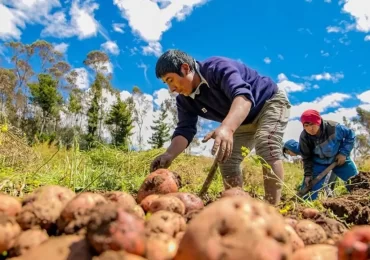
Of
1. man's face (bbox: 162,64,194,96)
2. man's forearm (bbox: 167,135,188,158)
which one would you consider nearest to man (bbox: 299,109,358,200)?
man's forearm (bbox: 167,135,188,158)

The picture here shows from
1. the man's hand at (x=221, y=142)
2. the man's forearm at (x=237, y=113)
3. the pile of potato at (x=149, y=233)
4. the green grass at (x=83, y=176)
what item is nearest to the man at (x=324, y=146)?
the green grass at (x=83, y=176)

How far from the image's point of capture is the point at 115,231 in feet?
2.76

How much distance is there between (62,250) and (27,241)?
0.16 m

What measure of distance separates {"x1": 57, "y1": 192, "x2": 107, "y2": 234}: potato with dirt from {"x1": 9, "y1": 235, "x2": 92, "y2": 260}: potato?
5cm

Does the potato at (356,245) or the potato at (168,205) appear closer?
the potato at (356,245)

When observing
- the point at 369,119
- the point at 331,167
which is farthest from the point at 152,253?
the point at 369,119

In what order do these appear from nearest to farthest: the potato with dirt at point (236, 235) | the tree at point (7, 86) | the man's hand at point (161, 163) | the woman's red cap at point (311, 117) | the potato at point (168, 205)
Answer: the potato with dirt at point (236, 235) < the potato at point (168, 205) < the man's hand at point (161, 163) < the woman's red cap at point (311, 117) < the tree at point (7, 86)

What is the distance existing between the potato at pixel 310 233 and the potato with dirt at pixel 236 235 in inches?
15.8

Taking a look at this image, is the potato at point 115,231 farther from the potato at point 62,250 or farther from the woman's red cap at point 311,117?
the woman's red cap at point 311,117

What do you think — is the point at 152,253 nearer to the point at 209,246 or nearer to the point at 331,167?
the point at 209,246

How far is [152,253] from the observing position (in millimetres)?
938

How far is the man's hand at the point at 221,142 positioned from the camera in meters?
2.61

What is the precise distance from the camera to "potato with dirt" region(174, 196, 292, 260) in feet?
2.47

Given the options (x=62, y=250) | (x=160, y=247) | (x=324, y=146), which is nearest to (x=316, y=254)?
(x=160, y=247)
